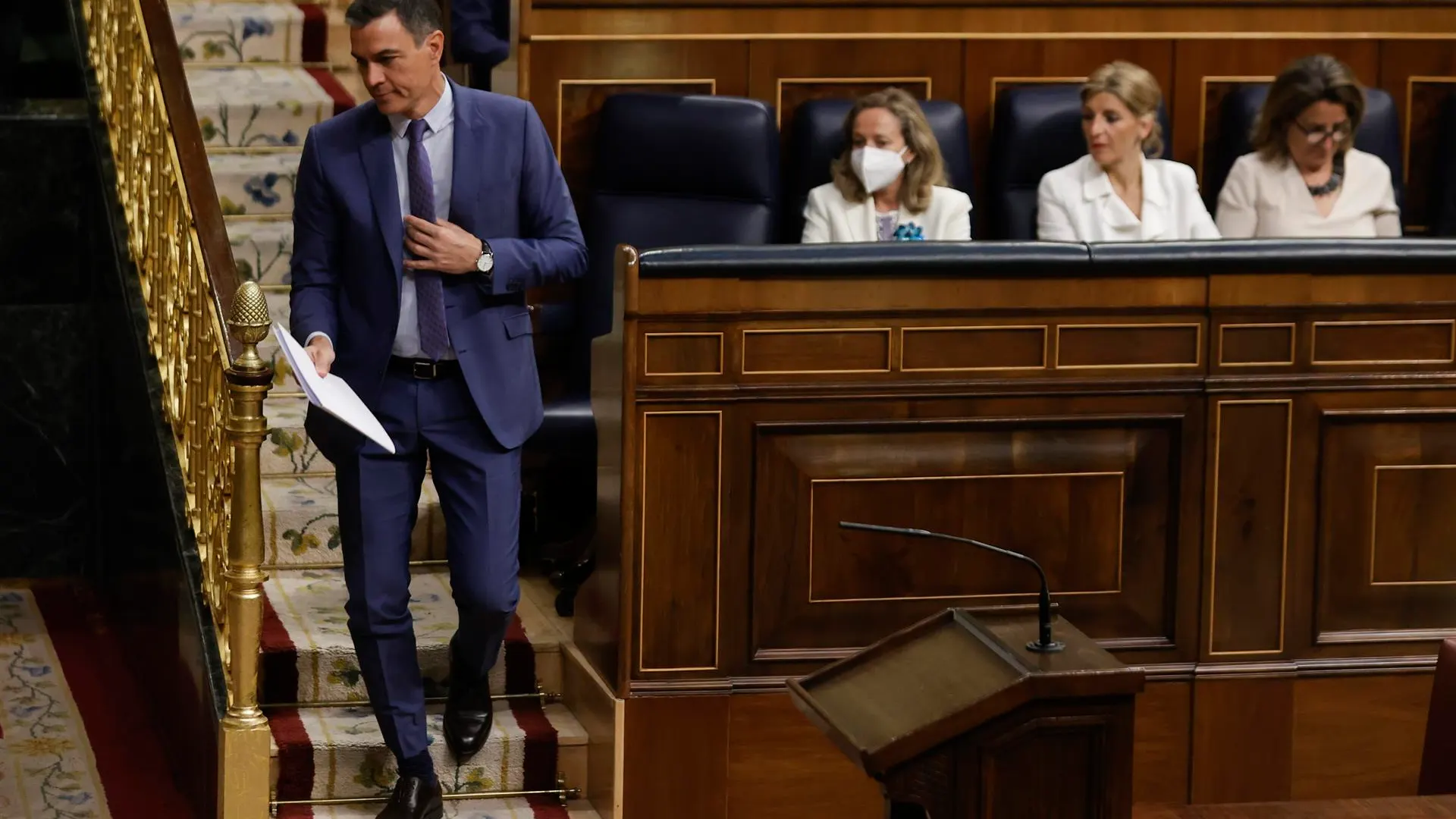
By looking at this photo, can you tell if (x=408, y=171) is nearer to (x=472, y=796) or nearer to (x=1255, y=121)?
(x=472, y=796)

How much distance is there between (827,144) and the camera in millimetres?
4781

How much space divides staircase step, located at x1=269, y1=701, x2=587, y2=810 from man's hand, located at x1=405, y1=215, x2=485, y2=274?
2.95 feet

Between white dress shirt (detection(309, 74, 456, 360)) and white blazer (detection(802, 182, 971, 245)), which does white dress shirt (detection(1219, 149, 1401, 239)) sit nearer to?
white blazer (detection(802, 182, 971, 245))

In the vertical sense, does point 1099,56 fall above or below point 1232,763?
above

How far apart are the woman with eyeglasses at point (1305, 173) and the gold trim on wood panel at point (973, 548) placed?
1.23 metres

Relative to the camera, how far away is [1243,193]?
479 cm

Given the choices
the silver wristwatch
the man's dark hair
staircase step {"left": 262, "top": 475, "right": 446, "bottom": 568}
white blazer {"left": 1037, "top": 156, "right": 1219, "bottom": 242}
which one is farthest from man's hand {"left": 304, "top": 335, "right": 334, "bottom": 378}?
white blazer {"left": 1037, "top": 156, "right": 1219, "bottom": 242}

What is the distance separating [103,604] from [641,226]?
1.66 meters

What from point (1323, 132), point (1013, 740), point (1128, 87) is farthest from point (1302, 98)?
point (1013, 740)

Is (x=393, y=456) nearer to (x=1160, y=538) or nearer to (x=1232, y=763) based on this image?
(x=1160, y=538)

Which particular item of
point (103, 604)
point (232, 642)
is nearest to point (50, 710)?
point (103, 604)

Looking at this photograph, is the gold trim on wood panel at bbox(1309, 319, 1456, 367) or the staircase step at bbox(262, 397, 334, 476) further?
the staircase step at bbox(262, 397, 334, 476)

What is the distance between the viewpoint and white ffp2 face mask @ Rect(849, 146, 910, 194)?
441cm

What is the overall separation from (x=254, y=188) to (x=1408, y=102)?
2.96 meters
